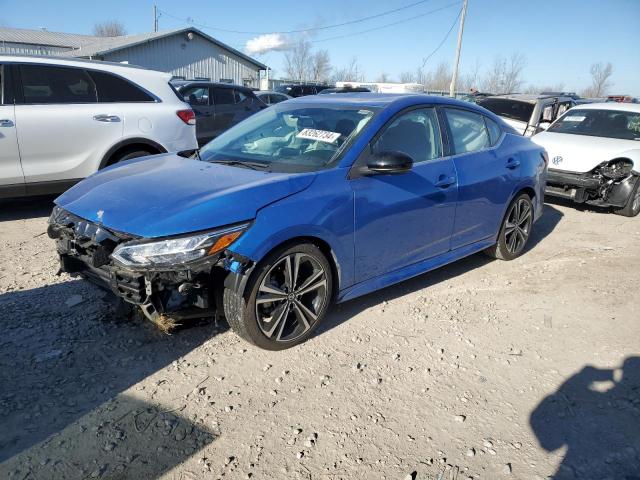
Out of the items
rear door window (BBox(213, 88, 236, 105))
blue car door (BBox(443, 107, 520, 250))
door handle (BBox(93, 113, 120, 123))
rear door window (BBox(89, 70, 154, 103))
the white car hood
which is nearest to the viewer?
blue car door (BBox(443, 107, 520, 250))

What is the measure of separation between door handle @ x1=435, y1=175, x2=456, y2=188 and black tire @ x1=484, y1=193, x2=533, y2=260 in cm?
120

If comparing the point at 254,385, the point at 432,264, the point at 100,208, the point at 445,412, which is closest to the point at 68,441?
the point at 254,385

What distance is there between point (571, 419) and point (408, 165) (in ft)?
6.07

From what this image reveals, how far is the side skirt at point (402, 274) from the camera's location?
11.8ft

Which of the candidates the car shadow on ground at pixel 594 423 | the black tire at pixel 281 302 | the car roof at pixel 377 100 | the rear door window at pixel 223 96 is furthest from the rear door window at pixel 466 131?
the rear door window at pixel 223 96

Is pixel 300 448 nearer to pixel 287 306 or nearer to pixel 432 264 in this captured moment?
pixel 287 306

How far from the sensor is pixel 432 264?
4199mm

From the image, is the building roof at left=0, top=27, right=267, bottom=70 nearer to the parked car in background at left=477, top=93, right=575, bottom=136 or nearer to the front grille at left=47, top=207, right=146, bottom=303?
the parked car in background at left=477, top=93, right=575, bottom=136

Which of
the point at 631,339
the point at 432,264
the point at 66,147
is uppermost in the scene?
the point at 66,147

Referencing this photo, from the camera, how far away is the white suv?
5.36 metres

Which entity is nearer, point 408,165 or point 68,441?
point 68,441

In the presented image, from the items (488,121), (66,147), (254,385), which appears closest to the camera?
(254,385)

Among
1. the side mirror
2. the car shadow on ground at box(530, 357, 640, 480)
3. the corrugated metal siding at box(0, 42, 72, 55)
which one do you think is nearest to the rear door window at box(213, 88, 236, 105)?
the side mirror

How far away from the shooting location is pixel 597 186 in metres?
7.34
